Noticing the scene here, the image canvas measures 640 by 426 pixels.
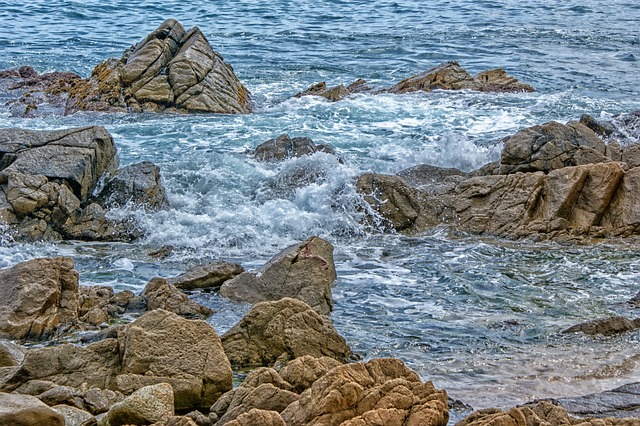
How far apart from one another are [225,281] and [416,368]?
9.79 ft

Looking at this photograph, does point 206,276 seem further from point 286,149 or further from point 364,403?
point 364,403

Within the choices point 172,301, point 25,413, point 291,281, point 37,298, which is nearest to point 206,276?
point 172,301

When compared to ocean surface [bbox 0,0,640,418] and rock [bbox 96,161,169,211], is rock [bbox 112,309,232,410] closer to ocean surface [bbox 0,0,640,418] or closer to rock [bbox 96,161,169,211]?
ocean surface [bbox 0,0,640,418]

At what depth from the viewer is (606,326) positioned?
845 cm

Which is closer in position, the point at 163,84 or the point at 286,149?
the point at 286,149

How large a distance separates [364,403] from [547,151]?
27.8 feet

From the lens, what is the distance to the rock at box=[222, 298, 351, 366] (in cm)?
768

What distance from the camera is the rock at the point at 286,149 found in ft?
46.9

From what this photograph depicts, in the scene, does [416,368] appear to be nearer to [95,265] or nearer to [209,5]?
[95,265]

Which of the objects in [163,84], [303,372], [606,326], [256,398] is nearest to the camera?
[256,398]

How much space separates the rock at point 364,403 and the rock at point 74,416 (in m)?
1.37

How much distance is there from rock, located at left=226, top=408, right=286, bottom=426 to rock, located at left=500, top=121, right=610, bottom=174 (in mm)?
8667

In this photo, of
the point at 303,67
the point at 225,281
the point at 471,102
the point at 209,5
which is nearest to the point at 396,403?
the point at 225,281

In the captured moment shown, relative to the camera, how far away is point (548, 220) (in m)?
11.7
